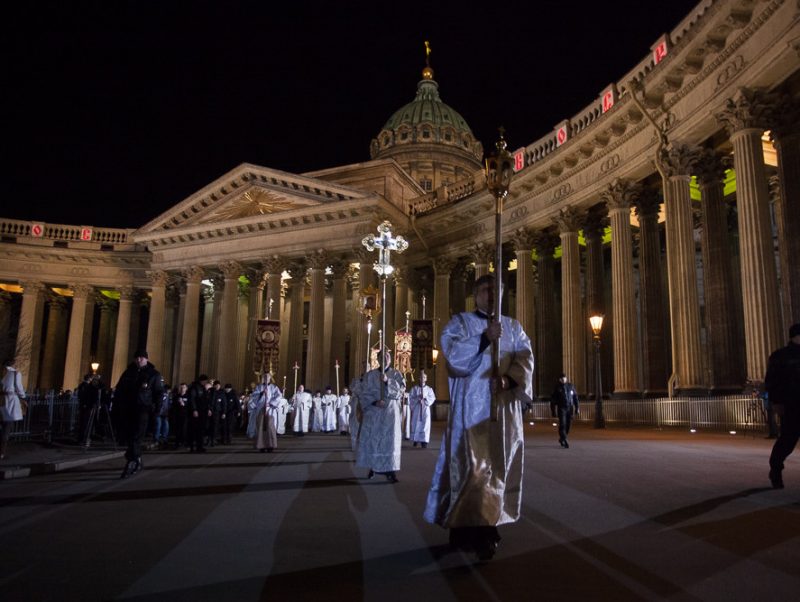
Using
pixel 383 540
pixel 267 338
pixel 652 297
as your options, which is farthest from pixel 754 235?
pixel 267 338

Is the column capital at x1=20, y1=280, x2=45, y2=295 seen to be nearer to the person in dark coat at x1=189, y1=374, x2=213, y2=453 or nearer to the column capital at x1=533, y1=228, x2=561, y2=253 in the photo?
the person in dark coat at x1=189, y1=374, x2=213, y2=453

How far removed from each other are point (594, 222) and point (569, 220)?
1.27 meters

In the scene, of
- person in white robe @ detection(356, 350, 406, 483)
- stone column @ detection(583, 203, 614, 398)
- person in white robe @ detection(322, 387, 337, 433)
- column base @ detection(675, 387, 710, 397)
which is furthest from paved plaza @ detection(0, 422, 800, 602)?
person in white robe @ detection(322, 387, 337, 433)

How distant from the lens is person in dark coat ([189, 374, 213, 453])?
1630 cm

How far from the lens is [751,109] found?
56.5 feet

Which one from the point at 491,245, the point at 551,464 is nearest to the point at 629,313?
the point at 491,245

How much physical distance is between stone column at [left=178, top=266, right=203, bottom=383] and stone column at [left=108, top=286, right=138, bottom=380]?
14.9 feet

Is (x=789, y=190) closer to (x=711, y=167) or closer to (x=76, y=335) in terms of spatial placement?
(x=711, y=167)

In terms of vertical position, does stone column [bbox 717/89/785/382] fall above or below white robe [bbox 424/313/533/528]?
above

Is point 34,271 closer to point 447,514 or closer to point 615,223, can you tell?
point 615,223

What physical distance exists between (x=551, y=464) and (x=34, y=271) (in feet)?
140

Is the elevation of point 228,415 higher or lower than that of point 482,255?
lower

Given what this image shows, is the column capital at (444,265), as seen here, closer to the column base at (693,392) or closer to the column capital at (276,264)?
the column capital at (276,264)

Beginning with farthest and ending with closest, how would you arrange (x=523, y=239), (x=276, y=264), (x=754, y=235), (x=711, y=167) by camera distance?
(x=276, y=264) < (x=523, y=239) < (x=711, y=167) < (x=754, y=235)
